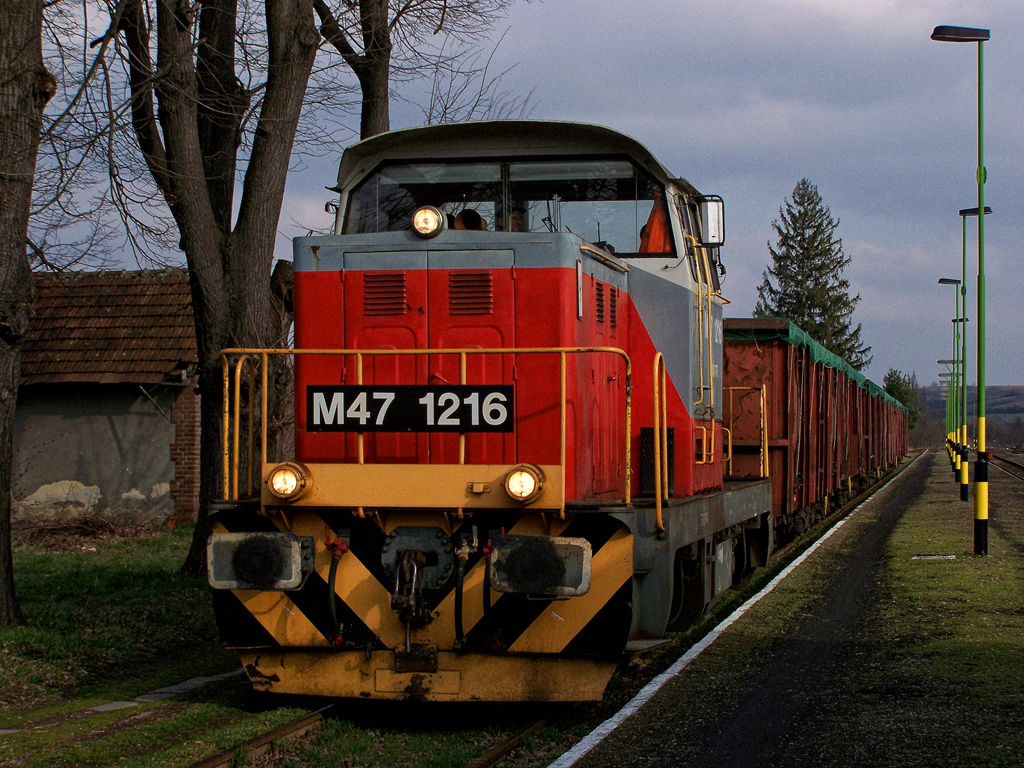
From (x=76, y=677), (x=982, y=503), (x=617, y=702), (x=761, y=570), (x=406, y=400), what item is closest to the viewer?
(x=406, y=400)

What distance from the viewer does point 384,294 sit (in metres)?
5.83

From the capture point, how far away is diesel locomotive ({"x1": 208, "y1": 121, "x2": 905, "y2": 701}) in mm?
5176

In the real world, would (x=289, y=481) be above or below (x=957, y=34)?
below

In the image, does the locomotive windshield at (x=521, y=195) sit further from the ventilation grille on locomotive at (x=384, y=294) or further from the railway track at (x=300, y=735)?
the railway track at (x=300, y=735)

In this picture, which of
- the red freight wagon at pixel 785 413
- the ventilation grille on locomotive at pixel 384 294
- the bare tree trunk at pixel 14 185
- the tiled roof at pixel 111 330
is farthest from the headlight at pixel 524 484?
the tiled roof at pixel 111 330

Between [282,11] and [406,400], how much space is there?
6.15 meters

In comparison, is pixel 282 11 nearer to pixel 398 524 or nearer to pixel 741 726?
pixel 398 524

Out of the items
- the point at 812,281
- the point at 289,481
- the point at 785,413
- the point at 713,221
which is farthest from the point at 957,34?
the point at 812,281

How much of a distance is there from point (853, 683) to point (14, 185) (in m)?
6.43

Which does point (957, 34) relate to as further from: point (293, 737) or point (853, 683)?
point (293, 737)

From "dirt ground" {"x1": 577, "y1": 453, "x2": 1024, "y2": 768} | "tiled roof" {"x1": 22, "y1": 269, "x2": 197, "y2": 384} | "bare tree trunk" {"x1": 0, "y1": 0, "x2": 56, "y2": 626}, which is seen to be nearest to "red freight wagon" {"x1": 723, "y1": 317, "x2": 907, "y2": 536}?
"dirt ground" {"x1": 577, "y1": 453, "x2": 1024, "y2": 768}

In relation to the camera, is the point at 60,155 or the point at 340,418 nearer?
the point at 340,418

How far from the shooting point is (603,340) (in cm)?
626

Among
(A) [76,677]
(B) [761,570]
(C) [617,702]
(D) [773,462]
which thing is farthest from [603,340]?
(D) [773,462]
